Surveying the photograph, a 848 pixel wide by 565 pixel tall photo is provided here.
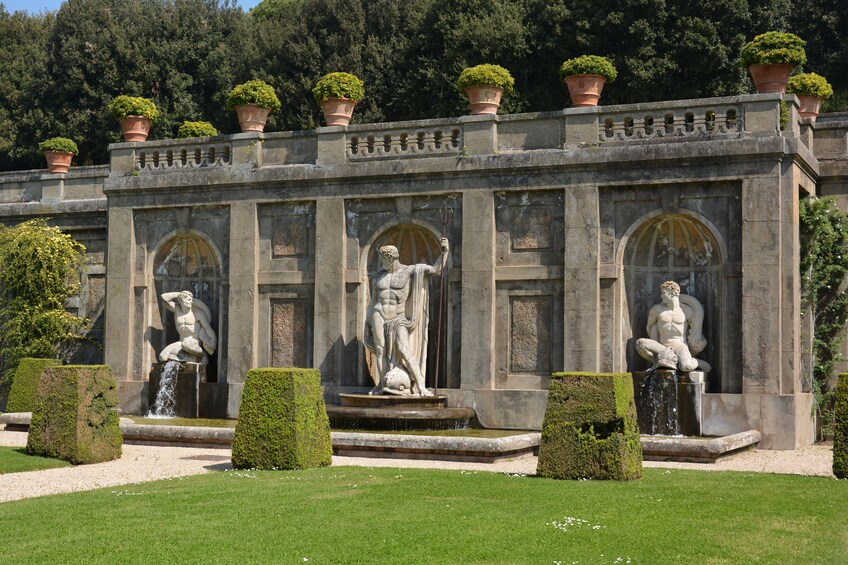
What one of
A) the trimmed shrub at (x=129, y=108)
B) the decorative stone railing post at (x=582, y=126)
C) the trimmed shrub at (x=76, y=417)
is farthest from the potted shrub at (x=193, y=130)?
the trimmed shrub at (x=76, y=417)

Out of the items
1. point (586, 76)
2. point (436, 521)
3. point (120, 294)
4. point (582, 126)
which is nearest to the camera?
point (436, 521)

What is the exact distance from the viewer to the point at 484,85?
22922 millimetres

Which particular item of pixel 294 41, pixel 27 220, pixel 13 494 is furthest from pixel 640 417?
pixel 294 41

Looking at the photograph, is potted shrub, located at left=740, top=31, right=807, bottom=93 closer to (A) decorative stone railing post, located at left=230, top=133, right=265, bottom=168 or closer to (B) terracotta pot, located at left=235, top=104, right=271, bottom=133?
(A) decorative stone railing post, located at left=230, top=133, right=265, bottom=168

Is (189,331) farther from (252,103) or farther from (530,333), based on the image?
(530,333)

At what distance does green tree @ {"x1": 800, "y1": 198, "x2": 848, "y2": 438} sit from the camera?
21641mm

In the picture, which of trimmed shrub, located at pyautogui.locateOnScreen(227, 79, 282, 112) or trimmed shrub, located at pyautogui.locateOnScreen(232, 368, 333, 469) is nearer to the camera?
trimmed shrub, located at pyautogui.locateOnScreen(232, 368, 333, 469)

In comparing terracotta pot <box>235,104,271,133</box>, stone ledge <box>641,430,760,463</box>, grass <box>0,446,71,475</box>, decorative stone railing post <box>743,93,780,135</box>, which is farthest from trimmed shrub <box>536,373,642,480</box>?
terracotta pot <box>235,104,271,133</box>

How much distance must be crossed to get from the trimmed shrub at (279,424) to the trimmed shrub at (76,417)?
259 cm

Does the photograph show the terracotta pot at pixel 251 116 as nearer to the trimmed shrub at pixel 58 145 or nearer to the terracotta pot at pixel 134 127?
the terracotta pot at pixel 134 127

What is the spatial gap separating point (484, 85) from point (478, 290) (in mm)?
3825

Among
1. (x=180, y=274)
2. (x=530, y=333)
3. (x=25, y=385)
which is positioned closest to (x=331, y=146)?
(x=180, y=274)

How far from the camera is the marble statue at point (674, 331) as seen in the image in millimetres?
20922

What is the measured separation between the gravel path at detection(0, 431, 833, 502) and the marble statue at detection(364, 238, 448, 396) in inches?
156
